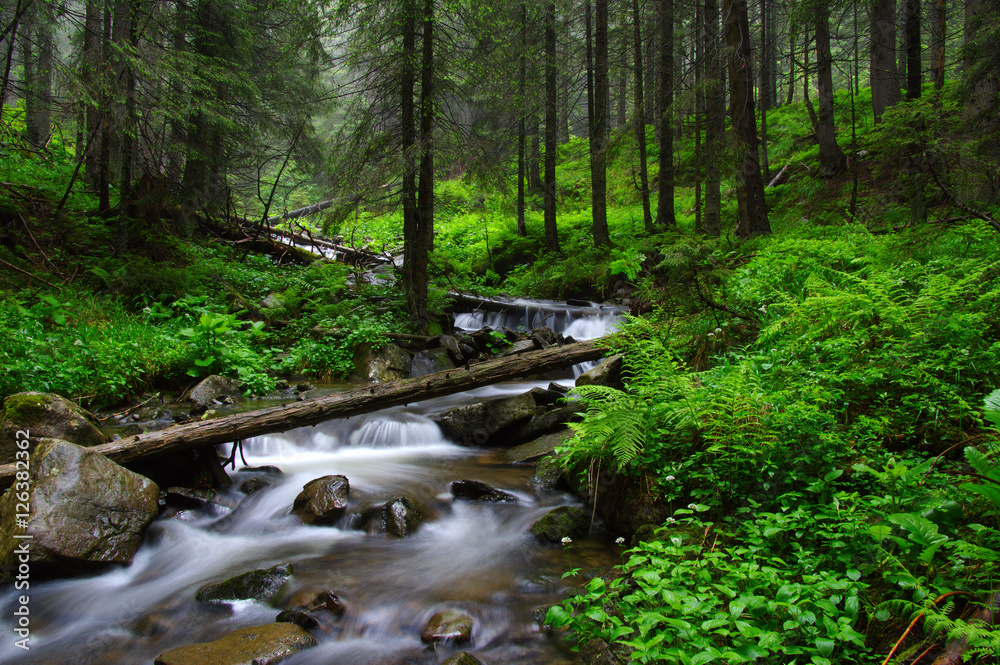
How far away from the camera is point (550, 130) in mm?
16609

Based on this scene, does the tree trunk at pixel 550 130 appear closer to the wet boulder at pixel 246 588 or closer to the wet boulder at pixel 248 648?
the wet boulder at pixel 246 588

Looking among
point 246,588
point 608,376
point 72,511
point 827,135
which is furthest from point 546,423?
point 827,135

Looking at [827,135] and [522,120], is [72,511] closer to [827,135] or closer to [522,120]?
[522,120]

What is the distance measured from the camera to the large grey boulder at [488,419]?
7.57 meters

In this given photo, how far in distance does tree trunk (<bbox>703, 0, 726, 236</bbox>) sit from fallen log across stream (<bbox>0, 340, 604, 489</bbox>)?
18.4 ft

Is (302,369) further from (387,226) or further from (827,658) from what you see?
(387,226)

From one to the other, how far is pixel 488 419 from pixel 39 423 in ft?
16.8

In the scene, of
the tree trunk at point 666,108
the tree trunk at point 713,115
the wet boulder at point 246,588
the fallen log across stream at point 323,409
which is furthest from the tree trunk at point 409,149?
the wet boulder at point 246,588

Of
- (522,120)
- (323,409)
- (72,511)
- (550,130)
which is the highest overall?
(522,120)

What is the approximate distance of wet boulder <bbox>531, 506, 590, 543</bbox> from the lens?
15.9 ft

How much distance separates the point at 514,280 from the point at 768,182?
9.35 metres

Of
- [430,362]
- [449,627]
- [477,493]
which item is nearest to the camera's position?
[449,627]

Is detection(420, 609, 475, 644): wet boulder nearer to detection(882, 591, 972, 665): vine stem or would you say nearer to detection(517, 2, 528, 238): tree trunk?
detection(882, 591, 972, 665): vine stem

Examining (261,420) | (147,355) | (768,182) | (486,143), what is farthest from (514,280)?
(261,420)
